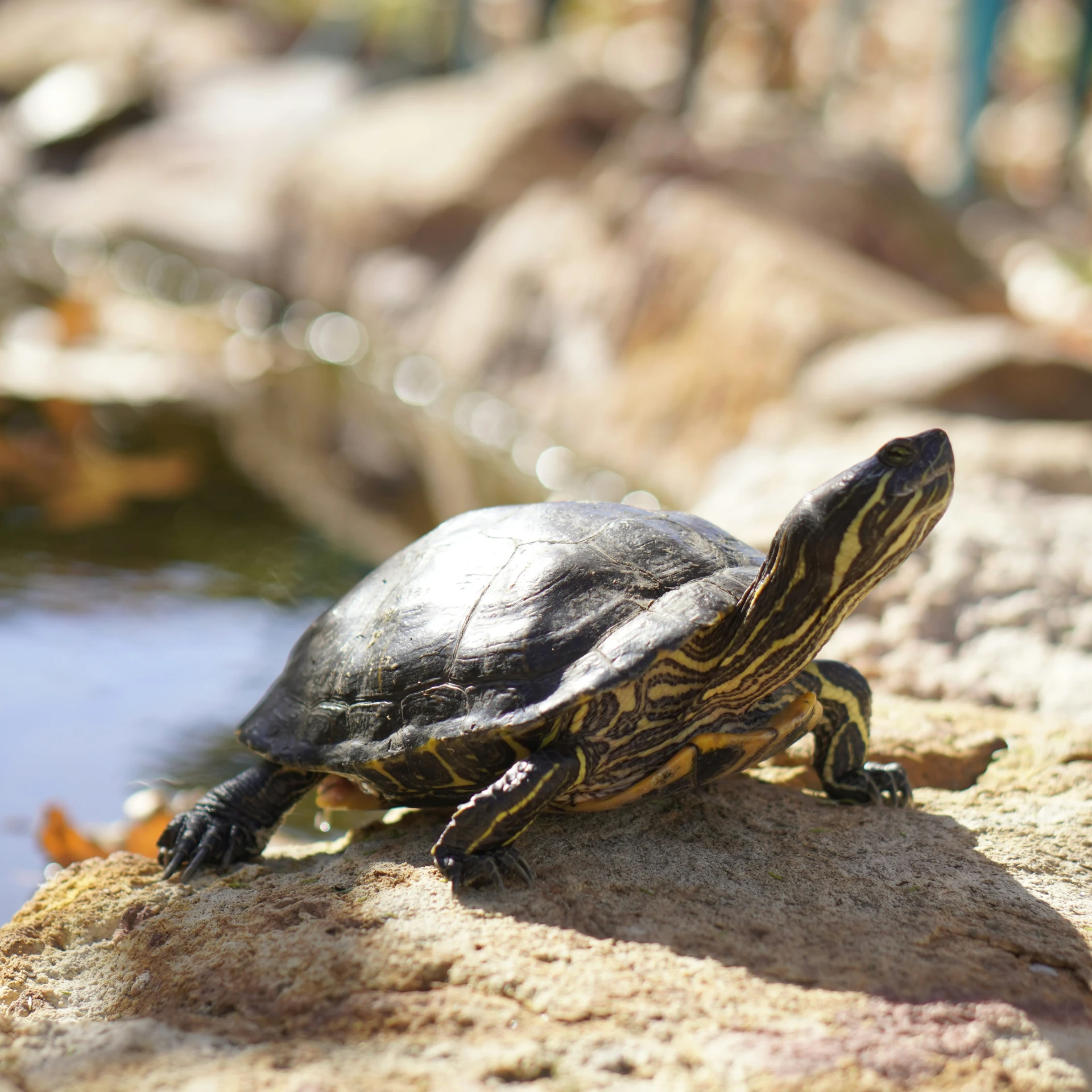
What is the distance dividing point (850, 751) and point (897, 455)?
0.74 meters

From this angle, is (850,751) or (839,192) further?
(839,192)

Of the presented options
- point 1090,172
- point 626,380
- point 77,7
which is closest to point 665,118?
point 626,380

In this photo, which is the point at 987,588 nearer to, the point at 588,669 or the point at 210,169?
the point at 588,669

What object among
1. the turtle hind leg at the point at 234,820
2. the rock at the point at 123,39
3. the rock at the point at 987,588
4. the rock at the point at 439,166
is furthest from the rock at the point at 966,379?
the rock at the point at 123,39

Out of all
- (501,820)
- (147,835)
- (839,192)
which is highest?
(839,192)

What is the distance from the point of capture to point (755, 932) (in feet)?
6.36

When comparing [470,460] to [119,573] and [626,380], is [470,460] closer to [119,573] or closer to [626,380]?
[626,380]

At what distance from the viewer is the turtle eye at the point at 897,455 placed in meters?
2.07

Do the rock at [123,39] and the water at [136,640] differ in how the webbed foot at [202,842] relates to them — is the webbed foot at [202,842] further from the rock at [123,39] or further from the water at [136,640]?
the rock at [123,39]

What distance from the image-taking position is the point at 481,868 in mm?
2078

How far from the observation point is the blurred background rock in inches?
152

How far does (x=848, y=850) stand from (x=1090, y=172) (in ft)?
59.6

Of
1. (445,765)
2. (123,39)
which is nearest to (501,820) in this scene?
(445,765)

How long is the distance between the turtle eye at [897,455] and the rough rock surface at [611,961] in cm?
78
